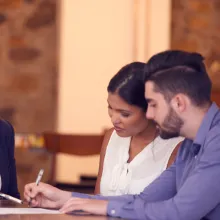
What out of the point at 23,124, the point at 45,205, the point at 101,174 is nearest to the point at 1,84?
the point at 23,124

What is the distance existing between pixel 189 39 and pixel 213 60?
41 centimetres

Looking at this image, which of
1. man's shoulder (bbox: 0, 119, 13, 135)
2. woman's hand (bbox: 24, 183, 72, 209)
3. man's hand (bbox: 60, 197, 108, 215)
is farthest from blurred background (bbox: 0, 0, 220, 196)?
man's hand (bbox: 60, 197, 108, 215)

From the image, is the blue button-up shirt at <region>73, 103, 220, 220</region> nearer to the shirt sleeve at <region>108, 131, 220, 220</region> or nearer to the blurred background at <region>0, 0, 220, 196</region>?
the shirt sleeve at <region>108, 131, 220, 220</region>

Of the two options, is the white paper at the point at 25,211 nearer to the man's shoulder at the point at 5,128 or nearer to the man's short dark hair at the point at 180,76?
the man's short dark hair at the point at 180,76

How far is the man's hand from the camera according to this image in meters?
2.24

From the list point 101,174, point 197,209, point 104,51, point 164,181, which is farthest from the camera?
point 104,51

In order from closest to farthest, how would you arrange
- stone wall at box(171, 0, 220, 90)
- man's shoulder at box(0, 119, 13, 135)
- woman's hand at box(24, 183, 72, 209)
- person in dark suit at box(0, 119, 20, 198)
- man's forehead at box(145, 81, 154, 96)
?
man's forehead at box(145, 81, 154, 96) → woman's hand at box(24, 183, 72, 209) → person in dark suit at box(0, 119, 20, 198) → man's shoulder at box(0, 119, 13, 135) → stone wall at box(171, 0, 220, 90)

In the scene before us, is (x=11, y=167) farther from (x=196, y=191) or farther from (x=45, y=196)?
(x=196, y=191)

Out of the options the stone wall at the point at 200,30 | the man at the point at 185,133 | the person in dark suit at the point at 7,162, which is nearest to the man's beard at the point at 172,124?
the man at the point at 185,133

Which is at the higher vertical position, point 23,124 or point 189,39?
point 189,39

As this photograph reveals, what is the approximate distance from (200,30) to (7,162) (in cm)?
553

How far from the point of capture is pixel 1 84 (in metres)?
7.34

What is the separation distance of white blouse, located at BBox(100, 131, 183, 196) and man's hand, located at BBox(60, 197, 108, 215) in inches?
24.0

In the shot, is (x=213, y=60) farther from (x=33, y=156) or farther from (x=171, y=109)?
(x=171, y=109)
